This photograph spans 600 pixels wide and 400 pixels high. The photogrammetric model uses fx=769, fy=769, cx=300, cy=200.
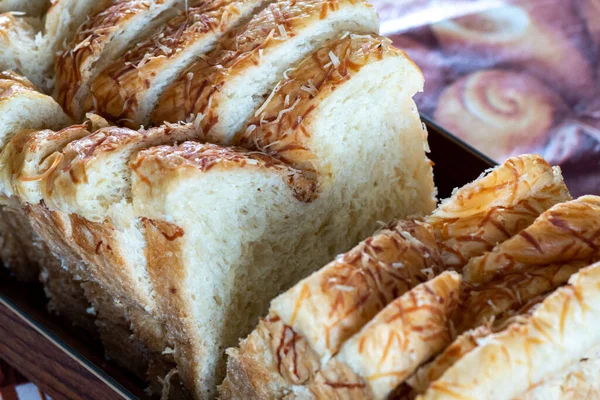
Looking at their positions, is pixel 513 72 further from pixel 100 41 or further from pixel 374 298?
pixel 374 298

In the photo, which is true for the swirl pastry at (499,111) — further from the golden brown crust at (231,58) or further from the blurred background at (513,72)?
the golden brown crust at (231,58)

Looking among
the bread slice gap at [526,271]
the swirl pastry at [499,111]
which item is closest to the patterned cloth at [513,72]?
the swirl pastry at [499,111]

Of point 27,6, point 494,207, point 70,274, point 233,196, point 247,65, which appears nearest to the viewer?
point 494,207

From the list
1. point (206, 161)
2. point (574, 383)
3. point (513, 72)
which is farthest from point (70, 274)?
point (513, 72)

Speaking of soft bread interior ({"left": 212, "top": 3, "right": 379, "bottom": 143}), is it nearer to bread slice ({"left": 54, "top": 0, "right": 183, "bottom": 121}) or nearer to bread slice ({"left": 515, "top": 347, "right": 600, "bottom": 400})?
bread slice ({"left": 54, "top": 0, "right": 183, "bottom": 121})

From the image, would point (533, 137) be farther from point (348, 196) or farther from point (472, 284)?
point (472, 284)

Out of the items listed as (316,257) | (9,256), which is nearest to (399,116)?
(316,257)

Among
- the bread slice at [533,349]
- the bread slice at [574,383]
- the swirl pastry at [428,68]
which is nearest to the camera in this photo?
the bread slice at [533,349]
